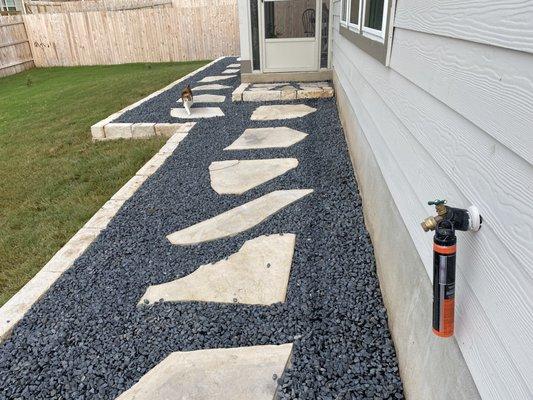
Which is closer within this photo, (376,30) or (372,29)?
(376,30)

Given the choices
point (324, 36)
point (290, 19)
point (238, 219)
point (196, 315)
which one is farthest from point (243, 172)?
point (290, 19)

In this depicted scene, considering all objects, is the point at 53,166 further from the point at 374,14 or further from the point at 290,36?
the point at 290,36

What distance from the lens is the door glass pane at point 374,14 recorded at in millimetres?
2191

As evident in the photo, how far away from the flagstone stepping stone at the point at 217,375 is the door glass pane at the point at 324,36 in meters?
5.51

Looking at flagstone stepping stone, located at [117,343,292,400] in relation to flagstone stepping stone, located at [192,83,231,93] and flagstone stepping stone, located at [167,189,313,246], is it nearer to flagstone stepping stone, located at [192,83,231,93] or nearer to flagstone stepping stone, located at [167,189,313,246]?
flagstone stepping stone, located at [167,189,313,246]

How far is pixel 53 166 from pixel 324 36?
434 centimetres

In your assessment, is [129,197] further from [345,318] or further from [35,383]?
[345,318]

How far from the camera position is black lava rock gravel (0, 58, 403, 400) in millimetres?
1544

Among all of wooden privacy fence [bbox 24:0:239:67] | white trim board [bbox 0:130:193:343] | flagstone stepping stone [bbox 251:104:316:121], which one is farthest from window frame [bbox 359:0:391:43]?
wooden privacy fence [bbox 24:0:239:67]

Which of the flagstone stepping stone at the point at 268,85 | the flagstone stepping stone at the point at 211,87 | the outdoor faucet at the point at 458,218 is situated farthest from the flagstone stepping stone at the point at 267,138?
the outdoor faucet at the point at 458,218

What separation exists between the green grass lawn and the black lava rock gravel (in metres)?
0.58

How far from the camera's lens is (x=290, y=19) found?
20.5 ft

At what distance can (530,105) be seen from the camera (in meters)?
0.68

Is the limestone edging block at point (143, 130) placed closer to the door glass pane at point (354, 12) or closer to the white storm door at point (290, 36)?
the white storm door at point (290, 36)
